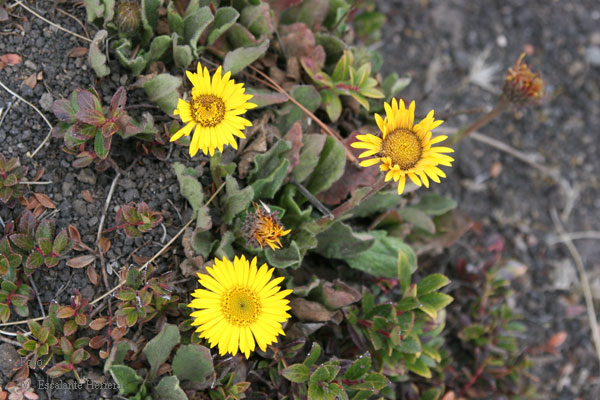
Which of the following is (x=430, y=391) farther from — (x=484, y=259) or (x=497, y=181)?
(x=497, y=181)

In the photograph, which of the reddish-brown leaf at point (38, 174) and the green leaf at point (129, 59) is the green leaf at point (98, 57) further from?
the reddish-brown leaf at point (38, 174)

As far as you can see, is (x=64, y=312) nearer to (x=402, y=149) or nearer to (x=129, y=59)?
(x=129, y=59)

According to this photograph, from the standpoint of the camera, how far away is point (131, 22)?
281 centimetres

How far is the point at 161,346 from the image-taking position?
8.52ft

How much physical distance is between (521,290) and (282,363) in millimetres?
2190

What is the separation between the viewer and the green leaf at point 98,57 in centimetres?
272

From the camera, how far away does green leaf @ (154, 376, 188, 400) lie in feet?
8.17

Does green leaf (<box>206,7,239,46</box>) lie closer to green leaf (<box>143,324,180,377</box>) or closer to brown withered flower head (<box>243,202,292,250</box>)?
brown withered flower head (<box>243,202,292,250</box>)

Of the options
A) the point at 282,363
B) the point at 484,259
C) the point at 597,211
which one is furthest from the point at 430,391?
the point at 597,211

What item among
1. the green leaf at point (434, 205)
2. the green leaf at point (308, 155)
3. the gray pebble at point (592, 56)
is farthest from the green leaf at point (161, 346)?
the gray pebble at point (592, 56)

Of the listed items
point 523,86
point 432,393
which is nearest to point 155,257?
point 432,393

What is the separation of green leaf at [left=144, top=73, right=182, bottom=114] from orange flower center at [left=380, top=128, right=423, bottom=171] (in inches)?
40.6

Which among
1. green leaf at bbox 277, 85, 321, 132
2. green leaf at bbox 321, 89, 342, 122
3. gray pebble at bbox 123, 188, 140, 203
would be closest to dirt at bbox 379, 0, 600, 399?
green leaf at bbox 321, 89, 342, 122

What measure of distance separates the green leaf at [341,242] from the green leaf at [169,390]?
106 cm
